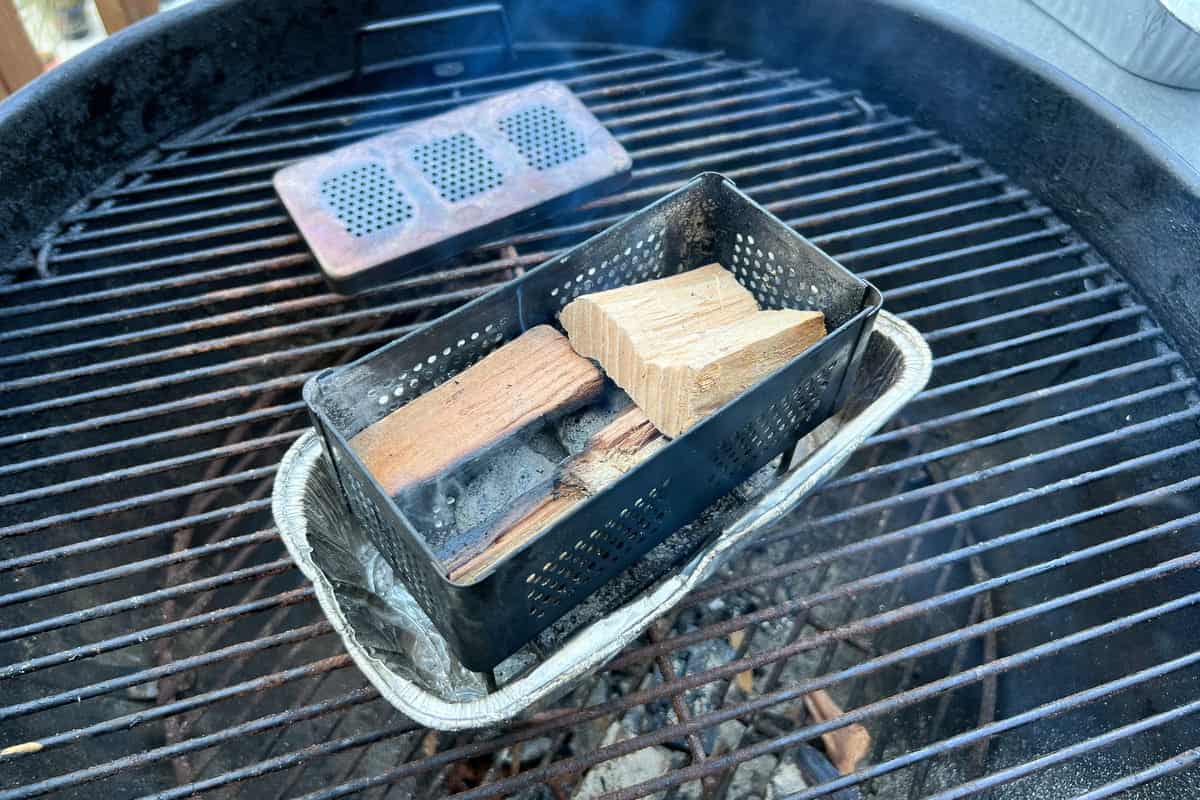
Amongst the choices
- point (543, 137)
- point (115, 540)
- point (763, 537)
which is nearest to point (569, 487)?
point (763, 537)

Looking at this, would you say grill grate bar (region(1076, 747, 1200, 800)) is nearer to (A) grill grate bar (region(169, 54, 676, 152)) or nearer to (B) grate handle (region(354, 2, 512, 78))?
(A) grill grate bar (region(169, 54, 676, 152))

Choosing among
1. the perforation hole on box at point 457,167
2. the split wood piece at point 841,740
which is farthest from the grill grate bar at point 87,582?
the split wood piece at point 841,740

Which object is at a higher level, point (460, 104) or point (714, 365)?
point (460, 104)

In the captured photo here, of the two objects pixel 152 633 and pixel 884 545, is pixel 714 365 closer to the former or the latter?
pixel 884 545

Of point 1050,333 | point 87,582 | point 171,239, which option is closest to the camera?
point 87,582

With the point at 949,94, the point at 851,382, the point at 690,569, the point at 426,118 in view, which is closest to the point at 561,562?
the point at 690,569

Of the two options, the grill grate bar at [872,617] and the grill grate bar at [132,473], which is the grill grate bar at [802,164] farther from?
the grill grate bar at [872,617]

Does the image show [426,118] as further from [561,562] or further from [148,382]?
[561,562]
